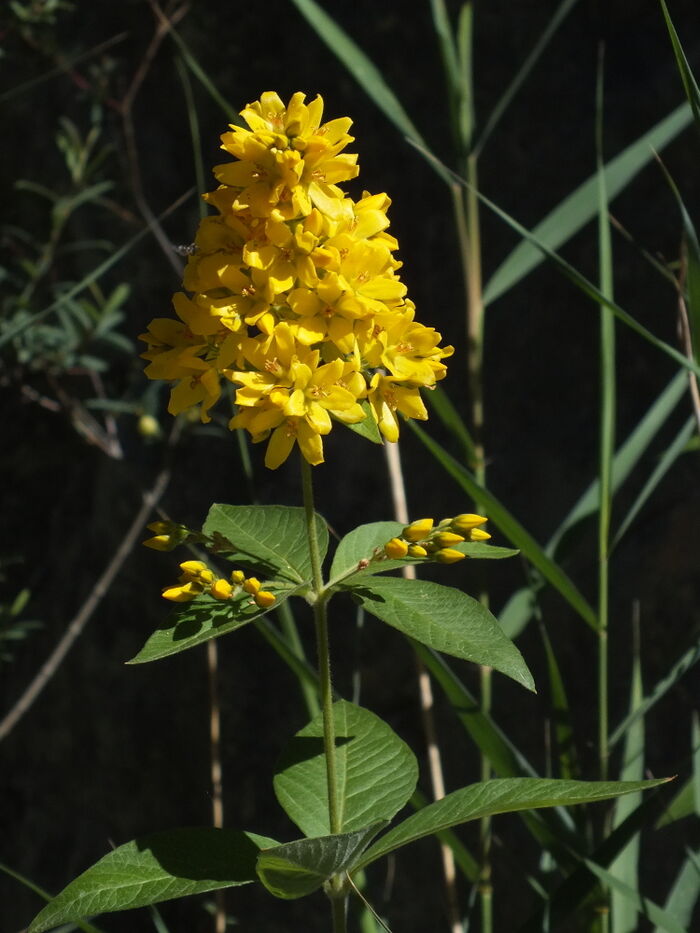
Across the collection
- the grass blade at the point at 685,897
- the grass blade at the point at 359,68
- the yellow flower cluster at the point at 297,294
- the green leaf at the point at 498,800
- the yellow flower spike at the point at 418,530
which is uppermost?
the grass blade at the point at 359,68

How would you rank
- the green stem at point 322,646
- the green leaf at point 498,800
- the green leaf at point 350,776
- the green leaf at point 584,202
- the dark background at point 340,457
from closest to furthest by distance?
the green leaf at point 498,800
the green stem at point 322,646
the green leaf at point 350,776
the green leaf at point 584,202
the dark background at point 340,457

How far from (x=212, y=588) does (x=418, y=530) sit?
185 millimetres

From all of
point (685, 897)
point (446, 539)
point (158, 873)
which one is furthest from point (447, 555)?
point (685, 897)

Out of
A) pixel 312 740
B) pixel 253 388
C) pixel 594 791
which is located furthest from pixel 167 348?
pixel 594 791

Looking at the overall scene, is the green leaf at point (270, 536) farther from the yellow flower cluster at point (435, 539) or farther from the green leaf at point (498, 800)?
the green leaf at point (498, 800)

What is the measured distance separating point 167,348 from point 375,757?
1.50ft

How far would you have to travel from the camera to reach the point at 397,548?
0.89 metres

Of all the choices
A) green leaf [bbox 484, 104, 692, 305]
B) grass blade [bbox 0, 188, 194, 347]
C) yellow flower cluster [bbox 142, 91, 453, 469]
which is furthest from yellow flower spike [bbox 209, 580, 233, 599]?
green leaf [bbox 484, 104, 692, 305]

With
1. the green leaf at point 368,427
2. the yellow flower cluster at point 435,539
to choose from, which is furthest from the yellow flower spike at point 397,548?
the green leaf at point 368,427

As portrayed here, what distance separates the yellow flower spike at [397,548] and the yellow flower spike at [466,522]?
0.23 feet

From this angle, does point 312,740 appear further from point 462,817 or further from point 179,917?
point 179,917

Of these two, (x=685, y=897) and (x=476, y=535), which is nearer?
(x=476, y=535)

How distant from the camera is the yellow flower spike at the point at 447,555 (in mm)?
913

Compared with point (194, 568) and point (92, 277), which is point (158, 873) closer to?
point (194, 568)
